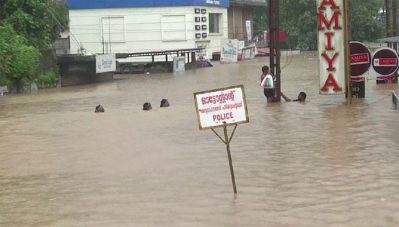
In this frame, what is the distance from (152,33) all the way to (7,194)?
51597 millimetres

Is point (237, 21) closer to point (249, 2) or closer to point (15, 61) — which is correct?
point (249, 2)

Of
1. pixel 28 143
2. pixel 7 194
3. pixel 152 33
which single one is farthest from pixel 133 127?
pixel 152 33

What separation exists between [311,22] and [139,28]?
2726cm

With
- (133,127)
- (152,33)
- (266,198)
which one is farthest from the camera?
(152,33)

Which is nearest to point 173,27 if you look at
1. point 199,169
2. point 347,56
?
point 347,56

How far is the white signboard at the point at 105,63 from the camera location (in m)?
42.3

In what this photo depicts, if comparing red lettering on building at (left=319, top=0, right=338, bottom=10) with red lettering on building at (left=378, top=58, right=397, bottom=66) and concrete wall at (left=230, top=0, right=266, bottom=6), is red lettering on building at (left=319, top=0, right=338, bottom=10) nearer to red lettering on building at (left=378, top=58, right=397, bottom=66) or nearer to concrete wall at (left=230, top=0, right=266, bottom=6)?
red lettering on building at (left=378, top=58, right=397, bottom=66)

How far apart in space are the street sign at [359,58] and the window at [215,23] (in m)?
46.6

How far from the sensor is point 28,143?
51.0ft

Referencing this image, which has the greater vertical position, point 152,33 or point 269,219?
point 152,33

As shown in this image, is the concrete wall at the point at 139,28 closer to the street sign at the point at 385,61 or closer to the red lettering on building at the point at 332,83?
the street sign at the point at 385,61

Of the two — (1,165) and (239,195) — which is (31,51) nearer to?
(1,165)

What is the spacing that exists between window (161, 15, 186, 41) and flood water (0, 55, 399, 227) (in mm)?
40283

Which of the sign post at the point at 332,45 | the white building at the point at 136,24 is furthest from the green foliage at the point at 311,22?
the sign post at the point at 332,45
